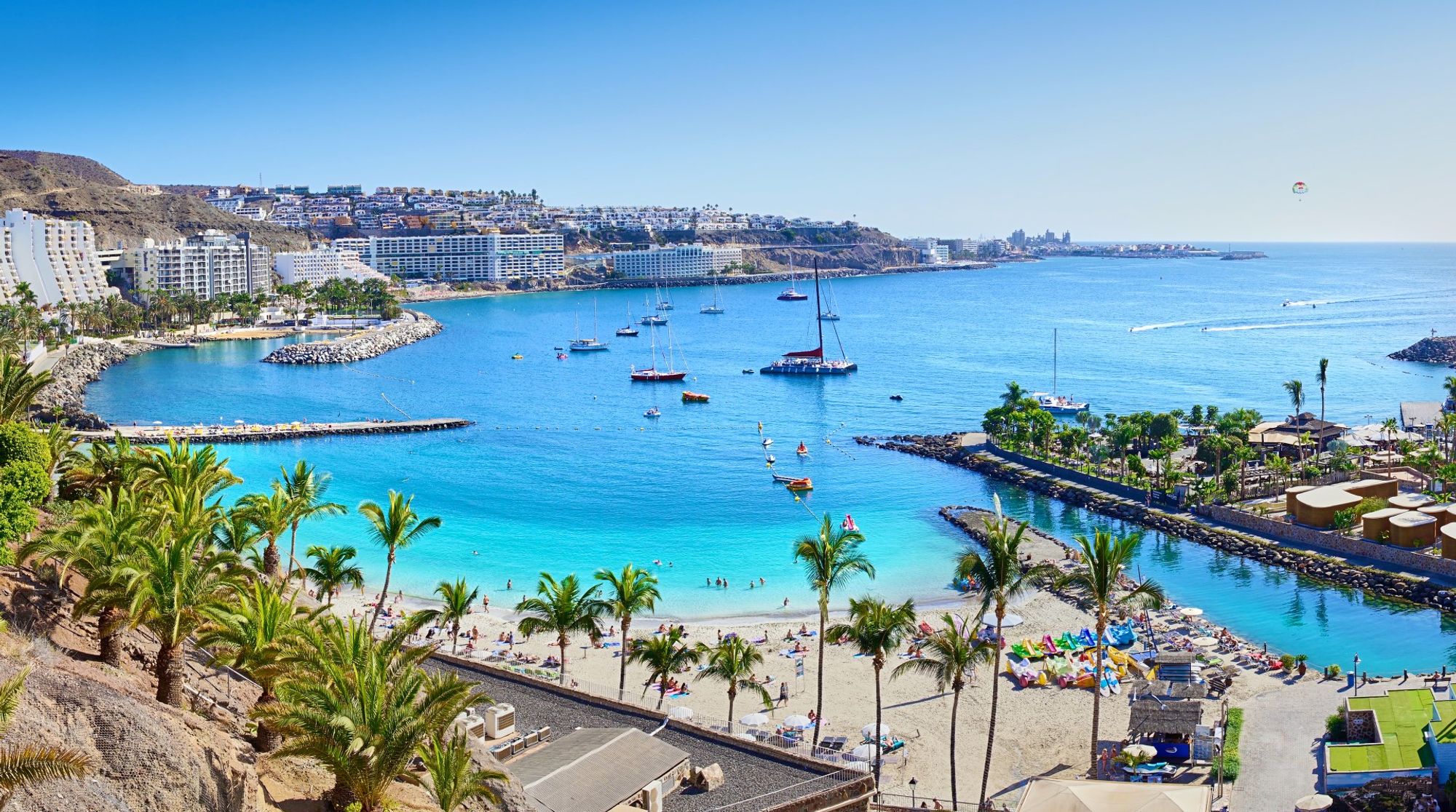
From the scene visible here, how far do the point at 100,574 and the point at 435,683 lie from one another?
6.16m

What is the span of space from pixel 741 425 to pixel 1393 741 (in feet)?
179

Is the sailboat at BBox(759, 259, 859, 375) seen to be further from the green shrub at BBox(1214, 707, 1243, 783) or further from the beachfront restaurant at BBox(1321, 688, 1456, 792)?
the beachfront restaurant at BBox(1321, 688, 1456, 792)

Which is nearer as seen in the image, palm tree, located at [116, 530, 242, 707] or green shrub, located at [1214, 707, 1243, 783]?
palm tree, located at [116, 530, 242, 707]

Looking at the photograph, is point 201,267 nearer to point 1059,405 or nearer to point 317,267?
point 317,267

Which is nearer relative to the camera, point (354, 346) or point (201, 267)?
point (354, 346)

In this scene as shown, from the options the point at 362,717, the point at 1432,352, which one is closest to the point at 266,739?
the point at 362,717

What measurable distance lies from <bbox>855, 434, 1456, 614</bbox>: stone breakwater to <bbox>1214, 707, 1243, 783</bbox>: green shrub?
13.4 m

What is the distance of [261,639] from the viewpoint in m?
17.7

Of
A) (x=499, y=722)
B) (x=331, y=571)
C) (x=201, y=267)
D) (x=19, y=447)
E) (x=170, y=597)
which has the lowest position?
(x=499, y=722)

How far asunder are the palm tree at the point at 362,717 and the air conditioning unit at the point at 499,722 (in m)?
5.09

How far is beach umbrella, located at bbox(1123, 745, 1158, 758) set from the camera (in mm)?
25781

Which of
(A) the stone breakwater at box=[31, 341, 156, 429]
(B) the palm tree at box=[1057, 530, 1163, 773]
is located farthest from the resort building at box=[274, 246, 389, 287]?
(B) the palm tree at box=[1057, 530, 1163, 773]

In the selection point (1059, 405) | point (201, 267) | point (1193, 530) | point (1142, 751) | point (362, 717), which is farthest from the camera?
point (201, 267)

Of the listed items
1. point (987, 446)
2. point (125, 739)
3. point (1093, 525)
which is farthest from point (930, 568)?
point (125, 739)
